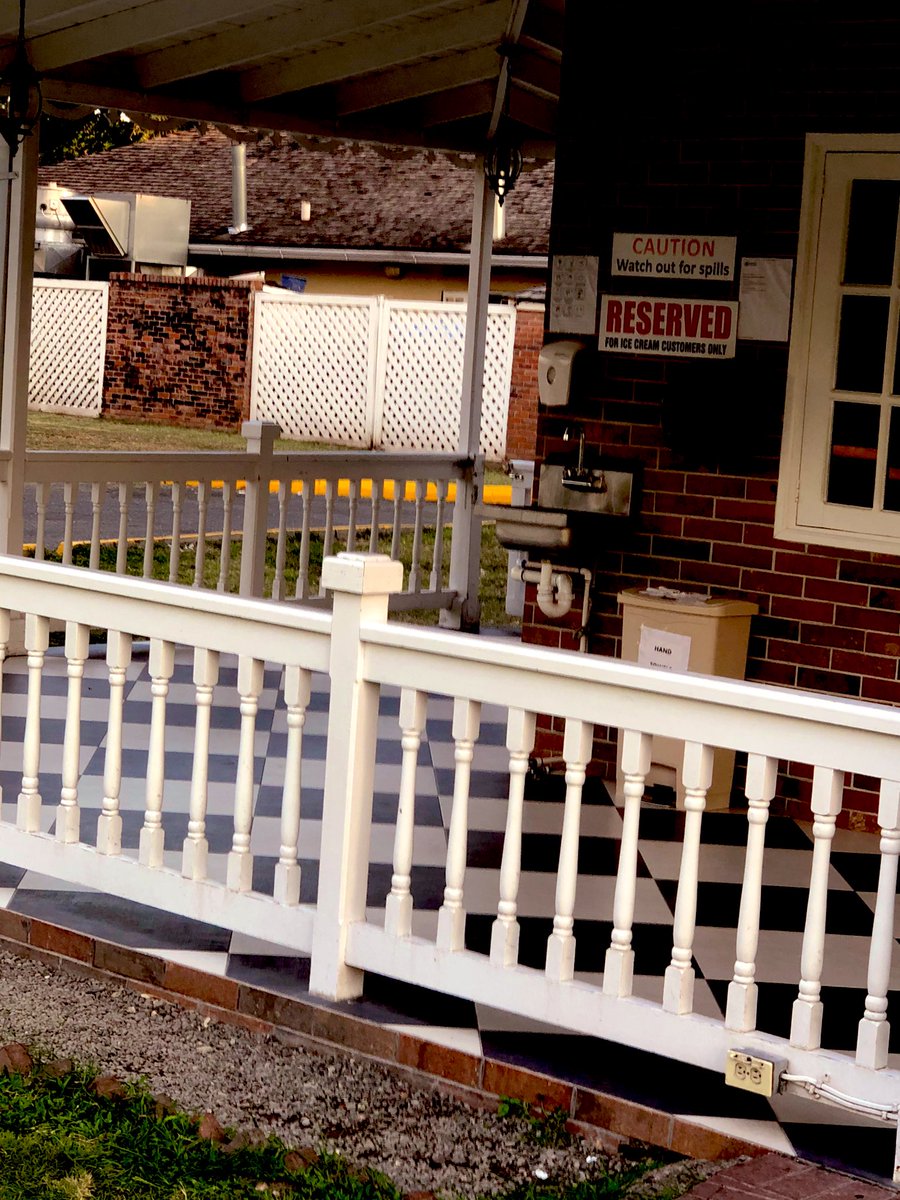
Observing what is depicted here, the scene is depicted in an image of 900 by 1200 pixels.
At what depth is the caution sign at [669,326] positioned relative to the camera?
21.6 feet

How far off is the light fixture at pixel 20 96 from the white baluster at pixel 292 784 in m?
4.31

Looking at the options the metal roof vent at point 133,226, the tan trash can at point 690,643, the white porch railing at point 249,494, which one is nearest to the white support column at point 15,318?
the white porch railing at point 249,494

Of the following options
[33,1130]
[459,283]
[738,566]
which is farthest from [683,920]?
[459,283]

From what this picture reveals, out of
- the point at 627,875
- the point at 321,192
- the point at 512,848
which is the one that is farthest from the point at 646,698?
the point at 321,192

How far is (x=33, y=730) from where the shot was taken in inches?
181

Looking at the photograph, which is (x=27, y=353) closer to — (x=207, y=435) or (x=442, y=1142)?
(x=442, y=1142)

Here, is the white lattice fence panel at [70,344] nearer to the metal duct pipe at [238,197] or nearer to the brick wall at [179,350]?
the brick wall at [179,350]

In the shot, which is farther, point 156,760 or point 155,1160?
point 156,760

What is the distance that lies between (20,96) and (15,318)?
1127mm

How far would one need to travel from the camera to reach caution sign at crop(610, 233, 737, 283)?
6.56 meters

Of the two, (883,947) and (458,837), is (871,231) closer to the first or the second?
(458,837)

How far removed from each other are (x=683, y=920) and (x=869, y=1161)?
608 mm

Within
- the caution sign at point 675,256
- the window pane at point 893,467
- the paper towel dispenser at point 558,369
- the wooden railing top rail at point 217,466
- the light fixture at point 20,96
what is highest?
the light fixture at point 20,96

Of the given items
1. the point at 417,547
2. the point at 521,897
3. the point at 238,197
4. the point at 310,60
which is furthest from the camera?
the point at 238,197
